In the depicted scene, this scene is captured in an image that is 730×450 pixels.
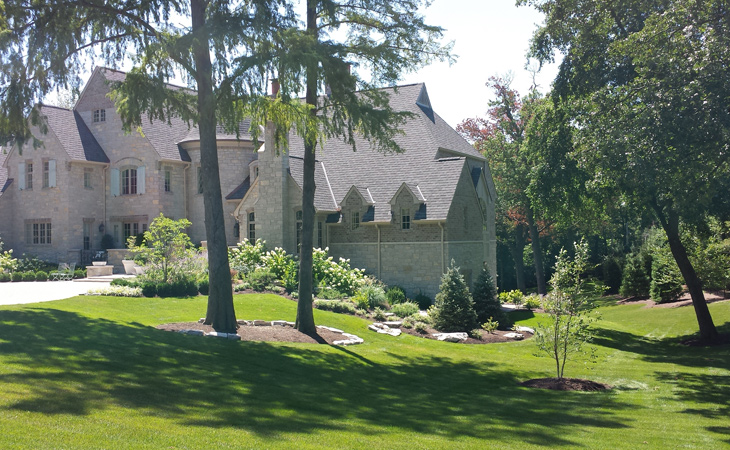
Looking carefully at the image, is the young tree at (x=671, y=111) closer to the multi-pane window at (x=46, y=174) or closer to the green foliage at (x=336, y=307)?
the green foliage at (x=336, y=307)

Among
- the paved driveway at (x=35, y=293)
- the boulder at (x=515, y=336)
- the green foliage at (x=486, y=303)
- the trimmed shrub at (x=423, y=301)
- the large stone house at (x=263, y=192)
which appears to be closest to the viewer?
the paved driveway at (x=35, y=293)

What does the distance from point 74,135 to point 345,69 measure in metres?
27.8

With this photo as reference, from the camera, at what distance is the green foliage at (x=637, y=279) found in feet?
138

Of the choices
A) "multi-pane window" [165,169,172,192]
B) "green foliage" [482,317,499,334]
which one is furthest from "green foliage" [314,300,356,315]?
"multi-pane window" [165,169,172,192]

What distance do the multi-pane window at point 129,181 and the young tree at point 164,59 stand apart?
2023 centimetres

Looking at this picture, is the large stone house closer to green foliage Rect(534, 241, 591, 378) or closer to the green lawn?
the green lawn

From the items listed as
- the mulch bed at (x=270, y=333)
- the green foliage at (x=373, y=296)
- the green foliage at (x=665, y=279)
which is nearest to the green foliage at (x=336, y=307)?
the green foliage at (x=373, y=296)

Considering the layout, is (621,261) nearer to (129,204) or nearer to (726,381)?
(726,381)

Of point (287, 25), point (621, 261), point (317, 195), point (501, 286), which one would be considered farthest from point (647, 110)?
point (501, 286)

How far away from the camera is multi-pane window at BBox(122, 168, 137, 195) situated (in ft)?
126

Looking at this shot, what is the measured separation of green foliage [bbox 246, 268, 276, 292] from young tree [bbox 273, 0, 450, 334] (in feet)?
23.7

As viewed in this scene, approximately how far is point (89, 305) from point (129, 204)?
20.6 m

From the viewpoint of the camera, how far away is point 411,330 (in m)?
22.8

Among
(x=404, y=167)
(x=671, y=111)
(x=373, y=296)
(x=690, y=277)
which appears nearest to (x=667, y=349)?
(x=690, y=277)
